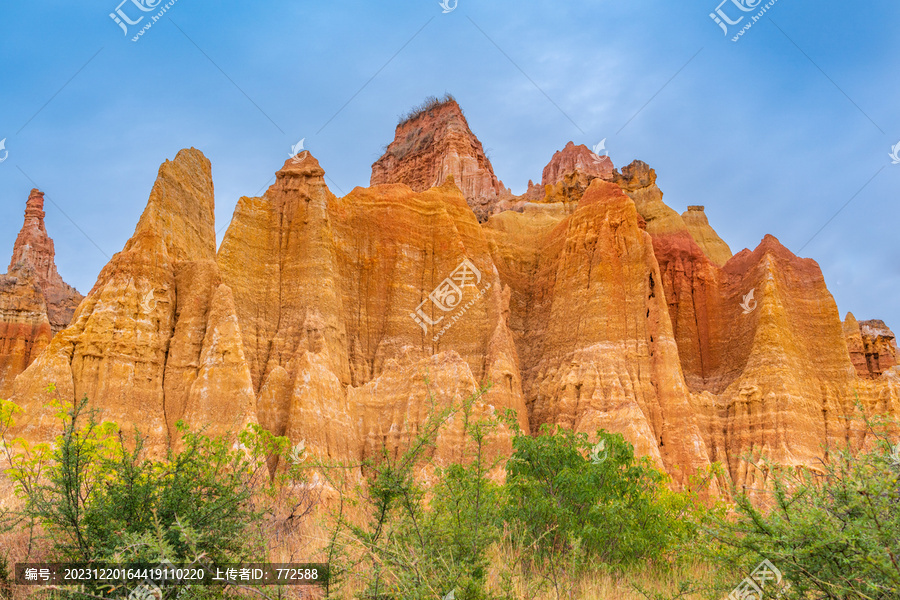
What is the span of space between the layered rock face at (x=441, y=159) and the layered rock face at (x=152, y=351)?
3478 centimetres

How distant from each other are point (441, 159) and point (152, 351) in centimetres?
4659

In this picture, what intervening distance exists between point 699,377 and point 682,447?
9.78 meters

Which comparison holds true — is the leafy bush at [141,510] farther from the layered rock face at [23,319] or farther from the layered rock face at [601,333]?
the layered rock face at [23,319]

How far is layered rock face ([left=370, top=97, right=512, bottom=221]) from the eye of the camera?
226 ft

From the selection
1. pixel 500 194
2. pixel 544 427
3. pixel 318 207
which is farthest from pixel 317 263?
pixel 500 194

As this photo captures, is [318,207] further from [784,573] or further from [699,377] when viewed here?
[784,573]

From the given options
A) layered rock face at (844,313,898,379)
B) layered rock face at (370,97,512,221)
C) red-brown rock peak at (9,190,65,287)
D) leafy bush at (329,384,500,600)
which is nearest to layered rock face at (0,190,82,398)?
red-brown rock peak at (9,190,65,287)

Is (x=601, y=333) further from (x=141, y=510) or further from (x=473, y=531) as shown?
(x=141, y=510)

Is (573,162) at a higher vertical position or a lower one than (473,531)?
higher

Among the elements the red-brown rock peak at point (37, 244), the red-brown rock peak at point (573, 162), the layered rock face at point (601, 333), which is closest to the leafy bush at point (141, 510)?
the layered rock face at point (601, 333)

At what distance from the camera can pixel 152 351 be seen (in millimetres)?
31047

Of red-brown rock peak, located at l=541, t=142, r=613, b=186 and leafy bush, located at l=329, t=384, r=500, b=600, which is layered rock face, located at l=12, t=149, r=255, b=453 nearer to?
leafy bush, located at l=329, t=384, r=500, b=600

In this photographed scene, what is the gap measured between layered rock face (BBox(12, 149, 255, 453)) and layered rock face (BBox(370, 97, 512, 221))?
34.8m

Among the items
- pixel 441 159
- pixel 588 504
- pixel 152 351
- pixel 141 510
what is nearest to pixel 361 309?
pixel 152 351
